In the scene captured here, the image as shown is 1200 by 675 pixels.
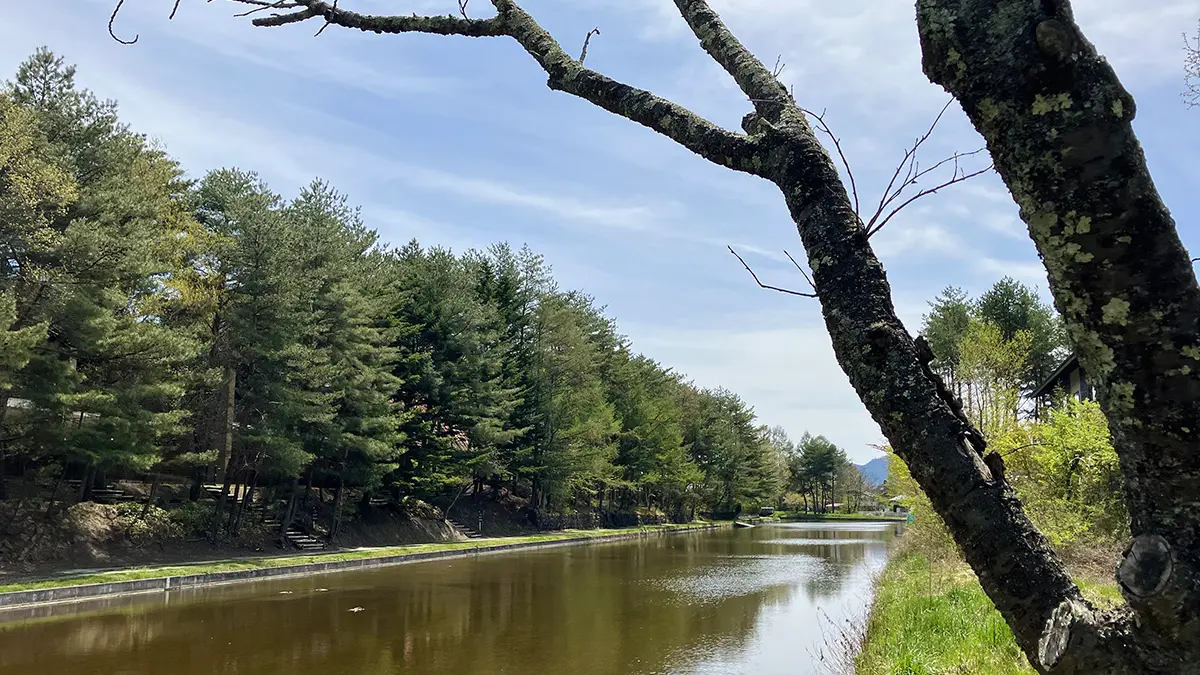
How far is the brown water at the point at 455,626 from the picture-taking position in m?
10.5

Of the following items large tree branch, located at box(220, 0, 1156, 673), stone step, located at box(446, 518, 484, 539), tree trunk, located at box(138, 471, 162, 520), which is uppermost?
large tree branch, located at box(220, 0, 1156, 673)

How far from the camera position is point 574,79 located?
2.35 m

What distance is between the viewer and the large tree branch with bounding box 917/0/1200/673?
122 centimetres

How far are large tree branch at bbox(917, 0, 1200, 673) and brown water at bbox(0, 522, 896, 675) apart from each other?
997 centimetres

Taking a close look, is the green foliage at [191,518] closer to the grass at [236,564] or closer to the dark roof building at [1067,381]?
the grass at [236,564]

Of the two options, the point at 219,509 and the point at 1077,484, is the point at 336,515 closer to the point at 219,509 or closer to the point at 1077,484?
the point at 219,509

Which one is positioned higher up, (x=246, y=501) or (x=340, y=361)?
(x=340, y=361)

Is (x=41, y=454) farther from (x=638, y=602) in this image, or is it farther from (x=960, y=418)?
(x=960, y=418)

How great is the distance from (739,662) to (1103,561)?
22.7 ft

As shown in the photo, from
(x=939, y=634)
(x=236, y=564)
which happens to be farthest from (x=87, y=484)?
(x=939, y=634)

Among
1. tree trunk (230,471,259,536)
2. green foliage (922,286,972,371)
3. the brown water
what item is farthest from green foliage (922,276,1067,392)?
tree trunk (230,471,259,536)

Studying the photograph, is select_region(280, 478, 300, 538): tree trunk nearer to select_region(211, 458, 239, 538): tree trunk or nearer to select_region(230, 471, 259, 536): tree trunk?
select_region(230, 471, 259, 536): tree trunk

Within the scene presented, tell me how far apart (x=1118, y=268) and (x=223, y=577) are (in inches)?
816

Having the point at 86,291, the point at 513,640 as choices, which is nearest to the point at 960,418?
the point at 513,640
